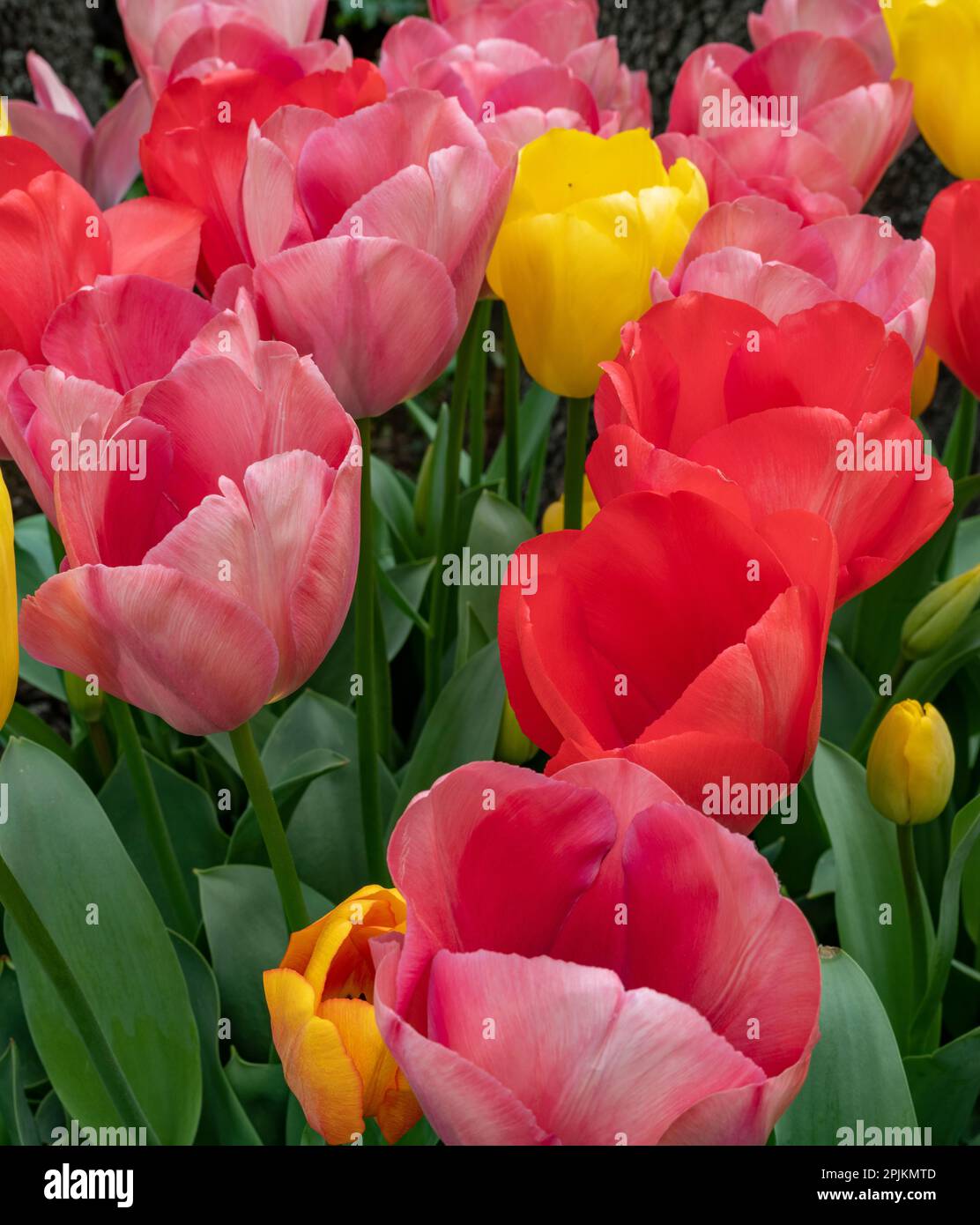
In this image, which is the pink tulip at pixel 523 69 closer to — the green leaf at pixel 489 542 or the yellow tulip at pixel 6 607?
the green leaf at pixel 489 542

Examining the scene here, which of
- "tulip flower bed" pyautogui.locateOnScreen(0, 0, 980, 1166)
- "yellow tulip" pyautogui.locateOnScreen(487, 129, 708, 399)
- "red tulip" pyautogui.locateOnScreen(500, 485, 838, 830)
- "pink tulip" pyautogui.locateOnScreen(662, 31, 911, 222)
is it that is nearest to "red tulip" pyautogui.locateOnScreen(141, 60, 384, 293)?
"tulip flower bed" pyautogui.locateOnScreen(0, 0, 980, 1166)

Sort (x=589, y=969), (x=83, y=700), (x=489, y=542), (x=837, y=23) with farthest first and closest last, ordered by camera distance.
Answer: (x=837, y=23) → (x=489, y=542) → (x=83, y=700) → (x=589, y=969)

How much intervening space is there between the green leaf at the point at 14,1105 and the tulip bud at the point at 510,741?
306 mm

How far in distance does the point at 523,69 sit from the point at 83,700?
0.51 meters

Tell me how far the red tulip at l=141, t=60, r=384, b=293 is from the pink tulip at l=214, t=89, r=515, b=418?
3 centimetres

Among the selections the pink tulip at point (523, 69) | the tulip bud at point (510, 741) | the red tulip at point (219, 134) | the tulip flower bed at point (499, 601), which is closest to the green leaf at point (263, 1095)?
the tulip flower bed at point (499, 601)

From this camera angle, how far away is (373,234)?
0.59 m

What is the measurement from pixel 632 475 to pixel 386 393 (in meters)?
0.21

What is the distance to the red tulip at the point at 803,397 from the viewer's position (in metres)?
0.46

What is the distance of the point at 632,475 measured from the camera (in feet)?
1.44

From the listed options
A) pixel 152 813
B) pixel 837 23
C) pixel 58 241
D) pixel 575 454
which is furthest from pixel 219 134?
pixel 837 23

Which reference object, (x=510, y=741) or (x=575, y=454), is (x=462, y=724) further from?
(x=575, y=454)
